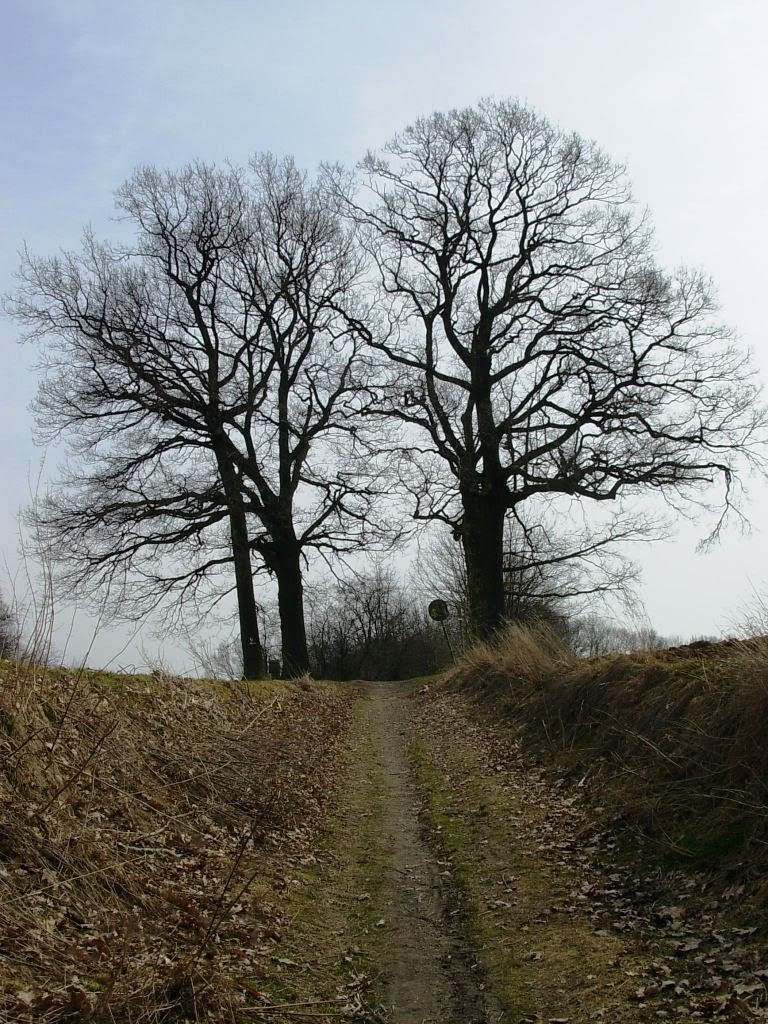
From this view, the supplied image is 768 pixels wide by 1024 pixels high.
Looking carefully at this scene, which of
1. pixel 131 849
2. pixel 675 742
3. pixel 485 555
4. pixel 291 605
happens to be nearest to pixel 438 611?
pixel 291 605

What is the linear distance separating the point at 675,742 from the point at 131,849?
4.65 metres

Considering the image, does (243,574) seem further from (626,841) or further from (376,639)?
(376,639)

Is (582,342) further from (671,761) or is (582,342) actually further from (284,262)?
(671,761)

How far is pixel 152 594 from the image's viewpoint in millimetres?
20297

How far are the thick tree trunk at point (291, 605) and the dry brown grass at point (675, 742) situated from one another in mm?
12453

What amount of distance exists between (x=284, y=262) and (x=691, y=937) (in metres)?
20.1

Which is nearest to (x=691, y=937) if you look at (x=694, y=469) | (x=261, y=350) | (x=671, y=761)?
(x=671, y=761)

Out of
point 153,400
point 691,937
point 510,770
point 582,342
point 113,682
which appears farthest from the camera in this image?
point 582,342

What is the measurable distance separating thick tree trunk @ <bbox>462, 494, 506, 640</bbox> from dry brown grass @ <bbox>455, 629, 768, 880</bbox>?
9862mm

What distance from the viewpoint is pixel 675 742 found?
7090 mm

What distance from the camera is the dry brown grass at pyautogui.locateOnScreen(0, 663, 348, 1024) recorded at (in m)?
3.92

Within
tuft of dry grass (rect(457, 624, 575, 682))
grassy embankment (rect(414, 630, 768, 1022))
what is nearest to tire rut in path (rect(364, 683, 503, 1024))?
grassy embankment (rect(414, 630, 768, 1022))

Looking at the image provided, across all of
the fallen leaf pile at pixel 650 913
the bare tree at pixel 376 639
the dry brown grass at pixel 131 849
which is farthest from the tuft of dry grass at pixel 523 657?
the bare tree at pixel 376 639

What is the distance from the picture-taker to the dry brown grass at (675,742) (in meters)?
5.76
